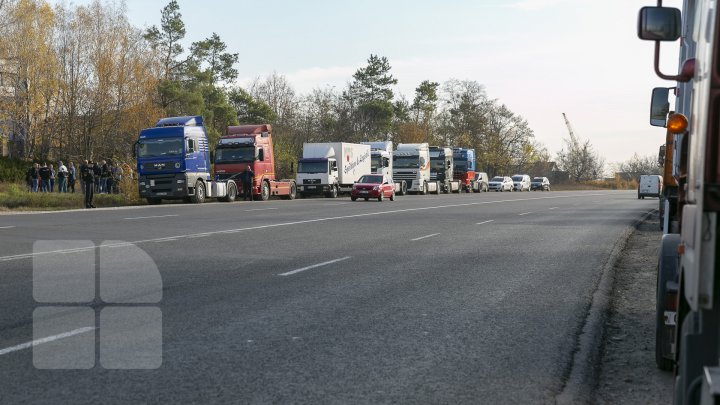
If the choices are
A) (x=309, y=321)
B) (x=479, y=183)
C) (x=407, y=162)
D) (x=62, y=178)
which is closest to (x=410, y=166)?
(x=407, y=162)

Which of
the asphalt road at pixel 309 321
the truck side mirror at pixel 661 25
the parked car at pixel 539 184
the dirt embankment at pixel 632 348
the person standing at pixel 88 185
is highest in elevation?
the truck side mirror at pixel 661 25

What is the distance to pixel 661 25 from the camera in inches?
190

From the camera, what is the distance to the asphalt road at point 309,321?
5.61m

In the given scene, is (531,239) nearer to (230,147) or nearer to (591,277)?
(591,277)

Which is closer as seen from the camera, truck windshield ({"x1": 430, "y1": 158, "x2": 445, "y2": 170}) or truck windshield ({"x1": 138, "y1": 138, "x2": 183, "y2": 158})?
truck windshield ({"x1": 138, "y1": 138, "x2": 183, "y2": 158})

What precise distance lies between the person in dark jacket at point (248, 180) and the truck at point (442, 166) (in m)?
26.0

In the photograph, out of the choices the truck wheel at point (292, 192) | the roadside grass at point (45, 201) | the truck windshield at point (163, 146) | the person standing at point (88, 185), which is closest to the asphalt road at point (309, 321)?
the person standing at point (88, 185)

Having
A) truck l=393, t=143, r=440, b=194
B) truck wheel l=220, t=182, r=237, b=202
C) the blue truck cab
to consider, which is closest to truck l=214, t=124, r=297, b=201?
truck wheel l=220, t=182, r=237, b=202

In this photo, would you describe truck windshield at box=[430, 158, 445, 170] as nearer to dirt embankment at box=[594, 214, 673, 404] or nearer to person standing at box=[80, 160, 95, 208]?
person standing at box=[80, 160, 95, 208]

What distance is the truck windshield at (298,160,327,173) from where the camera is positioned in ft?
165

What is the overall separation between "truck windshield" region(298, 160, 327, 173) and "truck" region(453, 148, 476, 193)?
26.5 metres

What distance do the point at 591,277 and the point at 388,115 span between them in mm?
84884

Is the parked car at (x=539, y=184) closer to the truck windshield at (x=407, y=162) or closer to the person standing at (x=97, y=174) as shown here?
the truck windshield at (x=407, y=162)

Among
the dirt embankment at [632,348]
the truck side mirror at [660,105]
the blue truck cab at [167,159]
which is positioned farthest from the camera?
the blue truck cab at [167,159]
